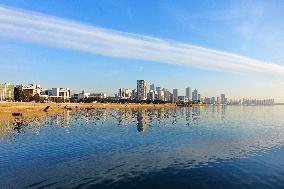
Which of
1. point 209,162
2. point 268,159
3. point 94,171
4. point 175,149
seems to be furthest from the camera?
point 175,149

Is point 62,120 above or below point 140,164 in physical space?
above

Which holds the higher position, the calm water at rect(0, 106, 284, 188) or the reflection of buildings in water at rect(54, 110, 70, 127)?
the reflection of buildings in water at rect(54, 110, 70, 127)

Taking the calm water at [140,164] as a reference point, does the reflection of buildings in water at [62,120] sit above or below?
above

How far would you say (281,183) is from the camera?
103 feet

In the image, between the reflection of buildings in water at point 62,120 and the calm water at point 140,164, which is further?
the reflection of buildings in water at point 62,120

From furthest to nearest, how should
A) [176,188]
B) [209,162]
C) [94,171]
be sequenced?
[209,162]
[94,171]
[176,188]

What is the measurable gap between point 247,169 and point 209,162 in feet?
16.4

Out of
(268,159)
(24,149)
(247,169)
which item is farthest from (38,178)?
(268,159)

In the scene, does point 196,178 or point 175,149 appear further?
point 175,149

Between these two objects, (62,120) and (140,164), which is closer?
(140,164)

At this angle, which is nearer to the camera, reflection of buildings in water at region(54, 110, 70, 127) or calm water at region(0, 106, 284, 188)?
calm water at region(0, 106, 284, 188)

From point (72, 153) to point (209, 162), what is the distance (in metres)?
19.7

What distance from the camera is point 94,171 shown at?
34312 mm

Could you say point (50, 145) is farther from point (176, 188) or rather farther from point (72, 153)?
point (176, 188)
